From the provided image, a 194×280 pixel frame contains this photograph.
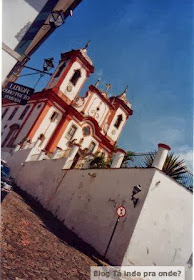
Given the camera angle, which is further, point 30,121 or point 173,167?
point 30,121

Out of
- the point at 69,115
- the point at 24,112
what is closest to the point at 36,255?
the point at 69,115

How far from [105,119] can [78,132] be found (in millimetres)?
4820

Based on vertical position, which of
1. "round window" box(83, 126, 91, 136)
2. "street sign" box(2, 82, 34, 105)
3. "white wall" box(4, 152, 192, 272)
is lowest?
"white wall" box(4, 152, 192, 272)

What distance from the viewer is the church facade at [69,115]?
1026 inches

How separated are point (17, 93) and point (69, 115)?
17387 millimetres

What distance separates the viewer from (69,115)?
27281 mm

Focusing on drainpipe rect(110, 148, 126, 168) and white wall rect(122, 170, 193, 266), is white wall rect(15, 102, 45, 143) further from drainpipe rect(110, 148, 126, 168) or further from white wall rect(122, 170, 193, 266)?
white wall rect(122, 170, 193, 266)

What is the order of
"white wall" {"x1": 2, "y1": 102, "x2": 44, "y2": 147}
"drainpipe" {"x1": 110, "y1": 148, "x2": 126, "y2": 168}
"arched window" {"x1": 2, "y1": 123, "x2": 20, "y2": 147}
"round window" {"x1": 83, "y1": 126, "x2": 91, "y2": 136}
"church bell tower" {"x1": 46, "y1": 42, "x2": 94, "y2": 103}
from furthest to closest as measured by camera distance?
1. "round window" {"x1": 83, "y1": 126, "x2": 91, "y2": 136}
2. "church bell tower" {"x1": 46, "y1": 42, "x2": 94, "y2": 103}
3. "arched window" {"x1": 2, "y1": 123, "x2": 20, "y2": 147}
4. "white wall" {"x1": 2, "y1": 102, "x2": 44, "y2": 147}
5. "drainpipe" {"x1": 110, "y1": 148, "x2": 126, "y2": 168}

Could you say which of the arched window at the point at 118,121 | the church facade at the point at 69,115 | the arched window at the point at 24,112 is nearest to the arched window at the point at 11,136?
the church facade at the point at 69,115

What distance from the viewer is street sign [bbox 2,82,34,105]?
9.76m

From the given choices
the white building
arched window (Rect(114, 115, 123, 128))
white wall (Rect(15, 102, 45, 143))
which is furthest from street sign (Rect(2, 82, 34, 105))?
arched window (Rect(114, 115, 123, 128))

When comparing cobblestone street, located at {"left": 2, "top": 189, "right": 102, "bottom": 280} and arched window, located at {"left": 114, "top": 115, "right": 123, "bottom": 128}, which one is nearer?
cobblestone street, located at {"left": 2, "top": 189, "right": 102, "bottom": 280}

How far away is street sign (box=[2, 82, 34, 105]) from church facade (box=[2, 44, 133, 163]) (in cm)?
1370

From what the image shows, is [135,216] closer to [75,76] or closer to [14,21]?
[14,21]
